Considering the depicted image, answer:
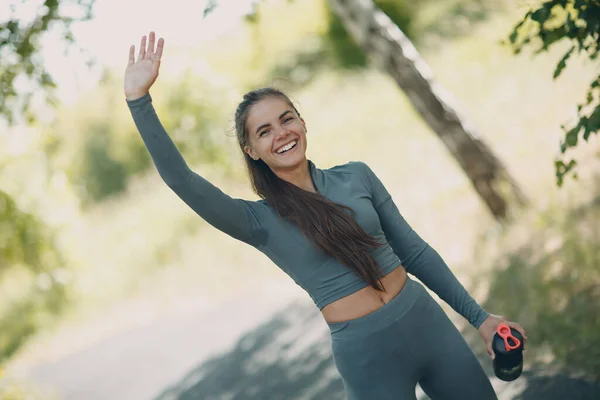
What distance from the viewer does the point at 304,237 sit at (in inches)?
111

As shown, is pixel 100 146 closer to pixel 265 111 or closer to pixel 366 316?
pixel 265 111

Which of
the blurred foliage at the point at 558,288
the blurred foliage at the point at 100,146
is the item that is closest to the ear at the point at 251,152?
the blurred foliage at the point at 558,288

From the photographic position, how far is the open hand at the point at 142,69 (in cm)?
259

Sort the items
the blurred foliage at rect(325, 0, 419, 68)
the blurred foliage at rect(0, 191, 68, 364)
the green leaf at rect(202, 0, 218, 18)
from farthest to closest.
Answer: the blurred foliage at rect(325, 0, 419, 68) → the blurred foliage at rect(0, 191, 68, 364) → the green leaf at rect(202, 0, 218, 18)

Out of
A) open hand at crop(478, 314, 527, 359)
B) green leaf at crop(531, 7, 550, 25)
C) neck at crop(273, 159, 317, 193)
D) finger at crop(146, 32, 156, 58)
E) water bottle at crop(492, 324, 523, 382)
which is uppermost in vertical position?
finger at crop(146, 32, 156, 58)

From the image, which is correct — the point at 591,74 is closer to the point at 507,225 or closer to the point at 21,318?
the point at 507,225

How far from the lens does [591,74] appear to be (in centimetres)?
981

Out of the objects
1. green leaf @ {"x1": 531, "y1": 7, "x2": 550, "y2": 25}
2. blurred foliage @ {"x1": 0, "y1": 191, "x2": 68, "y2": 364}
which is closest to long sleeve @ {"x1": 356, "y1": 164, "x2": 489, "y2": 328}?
green leaf @ {"x1": 531, "y1": 7, "x2": 550, "y2": 25}

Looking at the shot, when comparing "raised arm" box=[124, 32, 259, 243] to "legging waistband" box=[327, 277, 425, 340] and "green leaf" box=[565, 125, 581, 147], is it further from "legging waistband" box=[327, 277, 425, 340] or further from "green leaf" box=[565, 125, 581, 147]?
"green leaf" box=[565, 125, 581, 147]

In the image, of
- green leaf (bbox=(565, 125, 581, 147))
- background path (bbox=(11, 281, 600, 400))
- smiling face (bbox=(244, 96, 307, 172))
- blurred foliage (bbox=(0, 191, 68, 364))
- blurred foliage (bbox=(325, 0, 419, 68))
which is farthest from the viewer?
blurred foliage (bbox=(325, 0, 419, 68))

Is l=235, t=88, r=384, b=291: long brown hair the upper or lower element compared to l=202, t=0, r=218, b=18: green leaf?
lower

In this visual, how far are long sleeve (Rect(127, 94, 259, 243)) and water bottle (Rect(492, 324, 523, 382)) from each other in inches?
41.2

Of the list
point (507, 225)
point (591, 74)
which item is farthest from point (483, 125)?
point (507, 225)

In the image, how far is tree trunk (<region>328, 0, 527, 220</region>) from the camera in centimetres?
737
